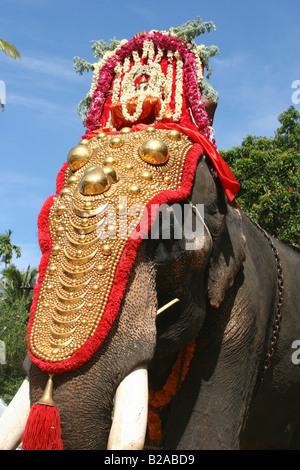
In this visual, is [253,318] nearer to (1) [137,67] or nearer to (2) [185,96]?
(2) [185,96]

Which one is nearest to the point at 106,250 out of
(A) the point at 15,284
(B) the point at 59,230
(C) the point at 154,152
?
Result: (B) the point at 59,230

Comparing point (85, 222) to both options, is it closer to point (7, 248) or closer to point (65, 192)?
point (65, 192)

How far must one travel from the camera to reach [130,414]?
2.38m

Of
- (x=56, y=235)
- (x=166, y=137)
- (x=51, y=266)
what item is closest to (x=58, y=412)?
(x=51, y=266)

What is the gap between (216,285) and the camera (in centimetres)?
317

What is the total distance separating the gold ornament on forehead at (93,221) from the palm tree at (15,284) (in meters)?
15.1

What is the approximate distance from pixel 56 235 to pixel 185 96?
142 cm

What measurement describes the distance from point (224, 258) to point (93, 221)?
84 centimetres

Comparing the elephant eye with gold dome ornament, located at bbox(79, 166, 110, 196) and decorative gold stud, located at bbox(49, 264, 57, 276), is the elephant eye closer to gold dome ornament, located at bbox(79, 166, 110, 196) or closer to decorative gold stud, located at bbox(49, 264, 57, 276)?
decorative gold stud, located at bbox(49, 264, 57, 276)

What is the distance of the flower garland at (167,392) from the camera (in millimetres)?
3266

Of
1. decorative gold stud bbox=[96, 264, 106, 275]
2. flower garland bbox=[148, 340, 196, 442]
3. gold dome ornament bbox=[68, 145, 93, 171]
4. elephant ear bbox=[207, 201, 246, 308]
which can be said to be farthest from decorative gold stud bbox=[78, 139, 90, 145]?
flower garland bbox=[148, 340, 196, 442]

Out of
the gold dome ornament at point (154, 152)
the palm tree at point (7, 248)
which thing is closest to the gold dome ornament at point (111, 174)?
the gold dome ornament at point (154, 152)

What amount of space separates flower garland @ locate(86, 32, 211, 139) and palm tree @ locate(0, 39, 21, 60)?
1027 cm

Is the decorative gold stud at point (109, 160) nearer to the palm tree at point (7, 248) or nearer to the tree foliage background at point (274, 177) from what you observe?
the tree foliage background at point (274, 177)
